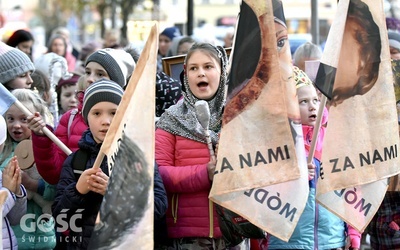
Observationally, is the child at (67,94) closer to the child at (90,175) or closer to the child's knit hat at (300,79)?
the child's knit hat at (300,79)

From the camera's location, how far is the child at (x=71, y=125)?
7332mm

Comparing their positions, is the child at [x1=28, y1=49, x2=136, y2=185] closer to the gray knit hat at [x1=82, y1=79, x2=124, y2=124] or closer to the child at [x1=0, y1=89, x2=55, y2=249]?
the child at [x1=0, y1=89, x2=55, y2=249]

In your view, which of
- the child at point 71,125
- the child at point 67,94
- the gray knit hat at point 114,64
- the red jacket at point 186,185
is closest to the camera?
the red jacket at point 186,185

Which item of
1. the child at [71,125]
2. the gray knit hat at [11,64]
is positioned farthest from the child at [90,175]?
the gray knit hat at [11,64]

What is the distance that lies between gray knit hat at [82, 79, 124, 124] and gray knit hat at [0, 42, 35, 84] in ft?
5.37

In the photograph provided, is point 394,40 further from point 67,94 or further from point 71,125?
point 71,125

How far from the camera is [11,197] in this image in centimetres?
688

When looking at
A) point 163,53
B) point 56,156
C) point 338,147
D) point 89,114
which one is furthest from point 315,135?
point 163,53

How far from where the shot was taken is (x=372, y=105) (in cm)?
654

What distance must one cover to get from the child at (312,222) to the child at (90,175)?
129cm

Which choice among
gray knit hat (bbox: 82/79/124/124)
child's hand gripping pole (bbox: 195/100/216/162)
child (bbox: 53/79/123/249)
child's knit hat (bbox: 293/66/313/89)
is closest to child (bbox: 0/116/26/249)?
child (bbox: 53/79/123/249)

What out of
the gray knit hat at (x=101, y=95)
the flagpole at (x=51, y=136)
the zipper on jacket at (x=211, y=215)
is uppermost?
the gray knit hat at (x=101, y=95)

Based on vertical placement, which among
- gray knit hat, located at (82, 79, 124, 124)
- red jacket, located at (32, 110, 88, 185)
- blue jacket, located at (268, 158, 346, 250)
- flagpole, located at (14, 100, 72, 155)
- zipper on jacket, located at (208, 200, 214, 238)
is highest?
gray knit hat, located at (82, 79, 124, 124)

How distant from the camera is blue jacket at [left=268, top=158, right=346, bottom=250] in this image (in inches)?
284
